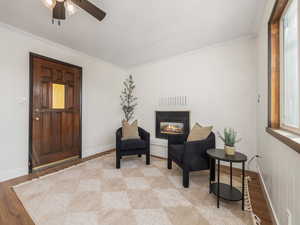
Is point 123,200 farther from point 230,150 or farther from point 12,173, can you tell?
point 12,173

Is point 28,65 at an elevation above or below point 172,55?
below

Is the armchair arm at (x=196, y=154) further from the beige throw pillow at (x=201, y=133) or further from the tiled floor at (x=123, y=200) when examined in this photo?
the tiled floor at (x=123, y=200)

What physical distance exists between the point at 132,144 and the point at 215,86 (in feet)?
6.60

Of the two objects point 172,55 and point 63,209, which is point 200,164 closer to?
point 63,209

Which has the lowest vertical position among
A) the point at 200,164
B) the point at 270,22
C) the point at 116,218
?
the point at 116,218

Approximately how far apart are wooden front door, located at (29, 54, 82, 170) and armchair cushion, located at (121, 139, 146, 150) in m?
1.17

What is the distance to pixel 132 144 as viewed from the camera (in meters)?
2.77

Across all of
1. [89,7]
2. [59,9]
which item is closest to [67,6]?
[59,9]

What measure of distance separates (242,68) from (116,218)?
9.72ft

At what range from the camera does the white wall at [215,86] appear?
2.52 metres

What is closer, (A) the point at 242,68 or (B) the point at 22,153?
(B) the point at 22,153

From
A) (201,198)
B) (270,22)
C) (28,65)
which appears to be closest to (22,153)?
(28,65)

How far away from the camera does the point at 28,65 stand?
7.91 feet

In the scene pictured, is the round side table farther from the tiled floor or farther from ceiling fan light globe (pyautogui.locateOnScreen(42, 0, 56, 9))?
ceiling fan light globe (pyautogui.locateOnScreen(42, 0, 56, 9))
